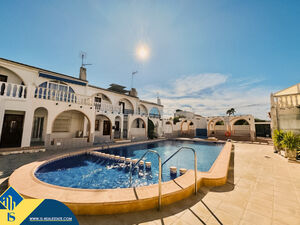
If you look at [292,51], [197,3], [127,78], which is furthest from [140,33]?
[127,78]

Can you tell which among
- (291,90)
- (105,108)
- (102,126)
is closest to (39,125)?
(102,126)

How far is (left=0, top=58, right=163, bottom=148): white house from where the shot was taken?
8734 millimetres

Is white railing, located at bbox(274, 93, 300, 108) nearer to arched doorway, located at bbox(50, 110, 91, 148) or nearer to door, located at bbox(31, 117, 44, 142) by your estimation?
arched doorway, located at bbox(50, 110, 91, 148)

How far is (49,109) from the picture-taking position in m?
9.70

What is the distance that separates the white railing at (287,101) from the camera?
7.97m

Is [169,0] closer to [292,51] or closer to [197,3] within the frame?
[197,3]

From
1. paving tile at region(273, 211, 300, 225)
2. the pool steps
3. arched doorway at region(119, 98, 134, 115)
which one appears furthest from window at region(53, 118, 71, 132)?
paving tile at region(273, 211, 300, 225)

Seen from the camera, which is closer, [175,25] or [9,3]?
[9,3]

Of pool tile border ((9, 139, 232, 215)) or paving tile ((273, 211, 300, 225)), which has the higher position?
pool tile border ((9, 139, 232, 215))

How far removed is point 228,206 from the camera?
2852 mm

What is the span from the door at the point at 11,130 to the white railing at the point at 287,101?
1962cm

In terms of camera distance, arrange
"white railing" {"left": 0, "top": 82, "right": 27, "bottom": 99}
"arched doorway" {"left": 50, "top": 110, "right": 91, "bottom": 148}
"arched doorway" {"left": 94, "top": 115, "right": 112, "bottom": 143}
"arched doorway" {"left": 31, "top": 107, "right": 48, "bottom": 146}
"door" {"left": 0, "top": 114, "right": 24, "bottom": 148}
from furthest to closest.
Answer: "arched doorway" {"left": 94, "top": 115, "right": 112, "bottom": 143} < "arched doorway" {"left": 50, "top": 110, "right": 91, "bottom": 148} < "arched doorway" {"left": 31, "top": 107, "right": 48, "bottom": 146} < "door" {"left": 0, "top": 114, "right": 24, "bottom": 148} < "white railing" {"left": 0, "top": 82, "right": 27, "bottom": 99}

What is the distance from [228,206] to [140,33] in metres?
10.1

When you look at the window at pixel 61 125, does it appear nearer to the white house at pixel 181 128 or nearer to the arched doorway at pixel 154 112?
the arched doorway at pixel 154 112
